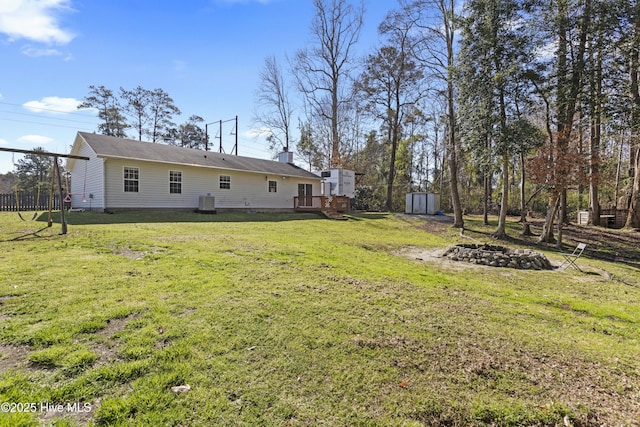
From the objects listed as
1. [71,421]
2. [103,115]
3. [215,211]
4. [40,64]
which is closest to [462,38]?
[215,211]

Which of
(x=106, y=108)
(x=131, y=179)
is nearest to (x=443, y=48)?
(x=131, y=179)

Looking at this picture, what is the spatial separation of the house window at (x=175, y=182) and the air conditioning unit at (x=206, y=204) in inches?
49.1

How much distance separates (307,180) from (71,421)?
21.1m

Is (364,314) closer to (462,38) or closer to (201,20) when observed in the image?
(201,20)

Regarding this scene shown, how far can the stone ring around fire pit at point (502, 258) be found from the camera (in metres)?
8.41

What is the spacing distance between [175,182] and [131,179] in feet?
6.71

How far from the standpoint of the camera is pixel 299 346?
2.99 m

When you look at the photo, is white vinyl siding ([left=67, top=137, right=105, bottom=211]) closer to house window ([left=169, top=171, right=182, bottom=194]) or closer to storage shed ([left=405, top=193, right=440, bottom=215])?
house window ([left=169, top=171, right=182, bottom=194])

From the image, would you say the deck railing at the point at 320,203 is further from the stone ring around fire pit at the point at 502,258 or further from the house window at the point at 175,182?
the stone ring around fire pit at the point at 502,258

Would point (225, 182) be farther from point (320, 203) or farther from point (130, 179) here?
point (320, 203)

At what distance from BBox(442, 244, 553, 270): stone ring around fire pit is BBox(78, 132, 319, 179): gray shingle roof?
518 inches

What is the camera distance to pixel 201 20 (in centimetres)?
1170

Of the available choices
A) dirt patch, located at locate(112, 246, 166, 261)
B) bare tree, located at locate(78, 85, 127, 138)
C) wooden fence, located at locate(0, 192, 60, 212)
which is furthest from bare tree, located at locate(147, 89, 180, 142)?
dirt patch, located at locate(112, 246, 166, 261)

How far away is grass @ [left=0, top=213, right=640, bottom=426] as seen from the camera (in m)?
2.17
